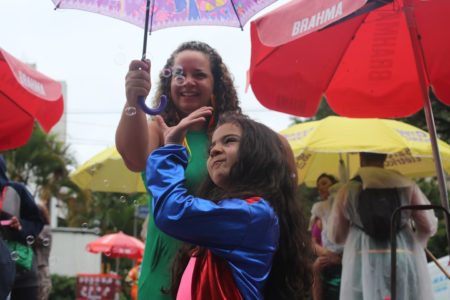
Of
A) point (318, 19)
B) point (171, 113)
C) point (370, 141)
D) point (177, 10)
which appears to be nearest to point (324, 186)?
point (370, 141)

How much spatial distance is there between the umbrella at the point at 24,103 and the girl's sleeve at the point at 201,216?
3.02 metres

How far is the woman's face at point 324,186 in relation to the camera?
23.3ft

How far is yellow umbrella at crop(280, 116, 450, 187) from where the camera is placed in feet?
18.8

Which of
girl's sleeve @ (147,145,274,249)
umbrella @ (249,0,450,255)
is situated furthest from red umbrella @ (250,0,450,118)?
girl's sleeve @ (147,145,274,249)

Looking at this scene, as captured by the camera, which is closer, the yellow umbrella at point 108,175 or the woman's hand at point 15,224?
the woman's hand at point 15,224

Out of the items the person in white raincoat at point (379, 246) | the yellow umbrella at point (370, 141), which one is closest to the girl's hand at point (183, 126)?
the person in white raincoat at point (379, 246)

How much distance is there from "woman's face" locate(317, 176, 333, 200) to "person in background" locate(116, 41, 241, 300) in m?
4.37

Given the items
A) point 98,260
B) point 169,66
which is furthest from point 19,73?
point 98,260

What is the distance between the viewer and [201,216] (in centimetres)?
212

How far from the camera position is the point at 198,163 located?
258 cm

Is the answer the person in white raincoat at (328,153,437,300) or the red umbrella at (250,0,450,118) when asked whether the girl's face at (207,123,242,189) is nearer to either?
the red umbrella at (250,0,450,118)

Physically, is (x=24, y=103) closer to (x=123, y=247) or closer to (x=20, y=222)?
(x=20, y=222)

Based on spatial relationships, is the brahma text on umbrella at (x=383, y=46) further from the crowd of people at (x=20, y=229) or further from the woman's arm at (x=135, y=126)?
the crowd of people at (x=20, y=229)

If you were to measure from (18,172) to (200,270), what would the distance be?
22.5 m
